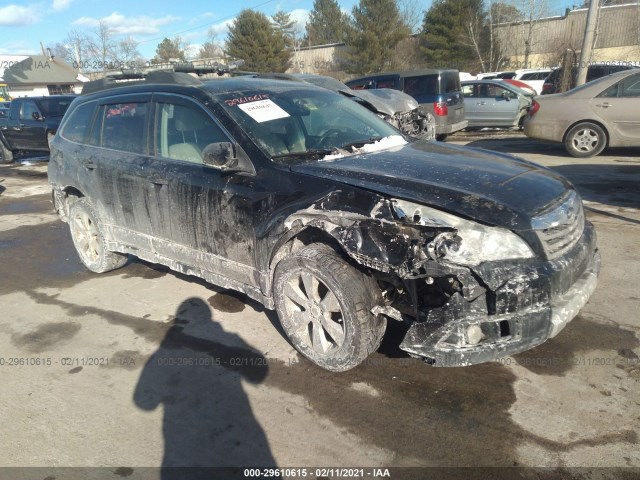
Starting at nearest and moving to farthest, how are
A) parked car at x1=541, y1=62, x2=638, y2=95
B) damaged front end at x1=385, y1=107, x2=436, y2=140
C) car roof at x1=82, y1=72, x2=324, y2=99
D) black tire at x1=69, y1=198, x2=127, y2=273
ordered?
car roof at x1=82, y1=72, x2=324, y2=99, black tire at x1=69, y1=198, x2=127, y2=273, damaged front end at x1=385, y1=107, x2=436, y2=140, parked car at x1=541, y1=62, x2=638, y2=95

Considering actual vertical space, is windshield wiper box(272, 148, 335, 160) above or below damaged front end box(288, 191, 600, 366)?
above

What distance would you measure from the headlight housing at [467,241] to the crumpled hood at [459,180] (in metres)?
0.05

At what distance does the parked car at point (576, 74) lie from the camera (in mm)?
15766

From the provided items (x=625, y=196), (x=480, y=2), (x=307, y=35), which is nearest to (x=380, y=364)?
(x=625, y=196)

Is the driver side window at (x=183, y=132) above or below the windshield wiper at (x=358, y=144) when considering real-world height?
above

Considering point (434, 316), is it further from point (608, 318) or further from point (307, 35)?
point (307, 35)

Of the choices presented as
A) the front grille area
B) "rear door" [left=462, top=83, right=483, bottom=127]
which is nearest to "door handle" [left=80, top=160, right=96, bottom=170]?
the front grille area

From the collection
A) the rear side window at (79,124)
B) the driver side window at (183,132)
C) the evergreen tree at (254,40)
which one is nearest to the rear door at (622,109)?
the driver side window at (183,132)

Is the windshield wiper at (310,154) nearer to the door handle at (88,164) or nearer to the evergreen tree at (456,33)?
the door handle at (88,164)

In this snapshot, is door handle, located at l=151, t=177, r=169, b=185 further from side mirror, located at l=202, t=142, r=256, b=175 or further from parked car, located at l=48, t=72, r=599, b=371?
side mirror, located at l=202, t=142, r=256, b=175

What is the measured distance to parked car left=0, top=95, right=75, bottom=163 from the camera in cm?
1344

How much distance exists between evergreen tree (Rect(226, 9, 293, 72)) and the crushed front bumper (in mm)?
41208

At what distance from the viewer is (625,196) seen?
6.67 metres

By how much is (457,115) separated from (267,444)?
1153 cm
